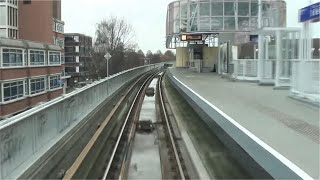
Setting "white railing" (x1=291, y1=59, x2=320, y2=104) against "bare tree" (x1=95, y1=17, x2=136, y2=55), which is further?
"bare tree" (x1=95, y1=17, x2=136, y2=55)

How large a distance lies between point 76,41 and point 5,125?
116 m

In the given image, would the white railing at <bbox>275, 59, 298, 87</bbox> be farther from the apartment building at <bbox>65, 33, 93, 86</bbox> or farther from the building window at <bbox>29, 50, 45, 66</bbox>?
the apartment building at <bbox>65, 33, 93, 86</bbox>

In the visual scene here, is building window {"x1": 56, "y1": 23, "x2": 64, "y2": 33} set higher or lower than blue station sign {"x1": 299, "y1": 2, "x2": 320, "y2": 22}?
higher

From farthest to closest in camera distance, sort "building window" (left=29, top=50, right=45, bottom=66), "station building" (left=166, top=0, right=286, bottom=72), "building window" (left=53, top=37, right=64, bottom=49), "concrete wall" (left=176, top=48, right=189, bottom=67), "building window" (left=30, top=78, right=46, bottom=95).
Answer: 1. "building window" (left=53, top=37, right=64, bottom=49)
2. "concrete wall" (left=176, top=48, right=189, bottom=67)
3. "building window" (left=29, top=50, right=45, bottom=66)
4. "building window" (left=30, top=78, right=46, bottom=95)
5. "station building" (left=166, top=0, right=286, bottom=72)

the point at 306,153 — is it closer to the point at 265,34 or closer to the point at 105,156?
the point at 105,156

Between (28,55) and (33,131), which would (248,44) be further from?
(33,131)

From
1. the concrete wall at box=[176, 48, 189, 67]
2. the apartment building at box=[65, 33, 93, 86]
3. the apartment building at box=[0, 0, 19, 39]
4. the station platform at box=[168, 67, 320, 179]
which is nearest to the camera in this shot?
the station platform at box=[168, 67, 320, 179]

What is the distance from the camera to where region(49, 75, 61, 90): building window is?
6156 cm

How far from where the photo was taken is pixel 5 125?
864 centimetres

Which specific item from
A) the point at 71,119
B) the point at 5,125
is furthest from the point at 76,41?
the point at 5,125

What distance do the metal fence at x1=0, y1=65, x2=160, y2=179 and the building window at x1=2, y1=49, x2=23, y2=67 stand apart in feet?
91.8

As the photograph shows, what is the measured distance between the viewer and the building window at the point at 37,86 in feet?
171

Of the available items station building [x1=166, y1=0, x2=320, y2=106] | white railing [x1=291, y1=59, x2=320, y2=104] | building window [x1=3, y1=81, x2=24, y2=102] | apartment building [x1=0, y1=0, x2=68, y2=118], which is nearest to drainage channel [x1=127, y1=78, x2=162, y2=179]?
white railing [x1=291, y1=59, x2=320, y2=104]

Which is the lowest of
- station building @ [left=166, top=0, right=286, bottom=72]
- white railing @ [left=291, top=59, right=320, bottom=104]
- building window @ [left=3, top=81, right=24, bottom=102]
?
building window @ [left=3, top=81, right=24, bottom=102]
